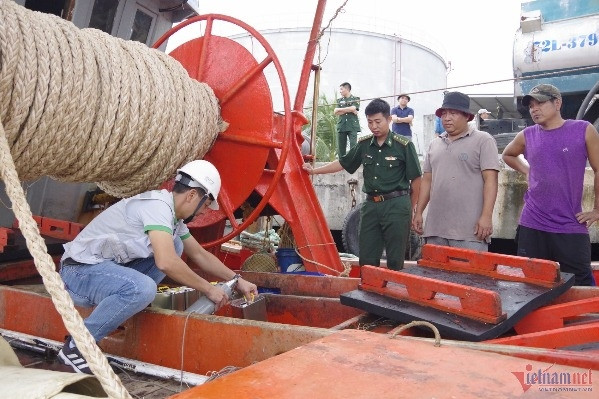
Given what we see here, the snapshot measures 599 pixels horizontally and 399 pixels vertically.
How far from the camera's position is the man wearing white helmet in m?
2.61

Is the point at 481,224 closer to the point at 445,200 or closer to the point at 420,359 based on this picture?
the point at 445,200

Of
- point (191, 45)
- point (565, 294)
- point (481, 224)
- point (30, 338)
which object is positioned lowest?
point (30, 338)

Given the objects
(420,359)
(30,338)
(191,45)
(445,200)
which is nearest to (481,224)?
(445,200)

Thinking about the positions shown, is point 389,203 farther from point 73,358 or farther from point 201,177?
point 73,358

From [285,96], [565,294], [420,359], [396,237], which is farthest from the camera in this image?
[396,237]

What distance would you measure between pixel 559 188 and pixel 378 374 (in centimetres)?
248

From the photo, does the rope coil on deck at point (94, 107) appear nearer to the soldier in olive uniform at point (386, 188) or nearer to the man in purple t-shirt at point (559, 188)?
the soldier in olive uniform at point (386, 188)

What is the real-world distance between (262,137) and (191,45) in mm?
964

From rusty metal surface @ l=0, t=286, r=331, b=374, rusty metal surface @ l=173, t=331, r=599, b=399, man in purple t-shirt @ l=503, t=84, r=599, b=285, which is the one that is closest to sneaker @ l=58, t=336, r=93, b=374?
rusty metal surface @ l=0, t=286, r=331, b=374

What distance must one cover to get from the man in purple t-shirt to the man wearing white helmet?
1.92m

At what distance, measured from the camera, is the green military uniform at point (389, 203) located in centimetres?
414

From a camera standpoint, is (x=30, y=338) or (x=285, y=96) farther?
(x=285, y=96)

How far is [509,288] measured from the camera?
2.73 metres

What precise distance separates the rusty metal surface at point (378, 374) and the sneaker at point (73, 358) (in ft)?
4.04
